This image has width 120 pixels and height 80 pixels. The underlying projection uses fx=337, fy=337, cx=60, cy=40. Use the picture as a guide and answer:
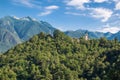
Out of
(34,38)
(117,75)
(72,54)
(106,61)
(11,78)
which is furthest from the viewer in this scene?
(34,38)

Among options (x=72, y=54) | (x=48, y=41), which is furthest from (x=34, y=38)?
(x=72, y=54)

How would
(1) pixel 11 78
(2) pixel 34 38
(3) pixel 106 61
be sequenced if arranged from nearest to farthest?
1. (1) pixel 11 78
2. (3) pixel 106 61
3. (2) pixel 34 38

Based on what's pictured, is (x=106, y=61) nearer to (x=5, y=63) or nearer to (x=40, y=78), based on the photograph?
(x=40, y=78)

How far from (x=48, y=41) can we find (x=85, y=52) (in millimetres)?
22654

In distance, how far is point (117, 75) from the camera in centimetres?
4809

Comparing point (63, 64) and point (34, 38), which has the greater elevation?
point (34, 38)

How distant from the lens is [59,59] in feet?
566

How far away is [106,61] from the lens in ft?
527

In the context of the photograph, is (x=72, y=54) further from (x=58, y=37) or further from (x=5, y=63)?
(x=5, y=63)

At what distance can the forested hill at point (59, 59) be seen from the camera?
154125mm

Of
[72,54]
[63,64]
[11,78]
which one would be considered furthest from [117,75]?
[72,54]

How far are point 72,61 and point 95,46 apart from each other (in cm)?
2851

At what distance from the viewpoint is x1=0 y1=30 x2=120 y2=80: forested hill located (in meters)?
154

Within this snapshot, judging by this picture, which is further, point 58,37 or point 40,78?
point 58,37
